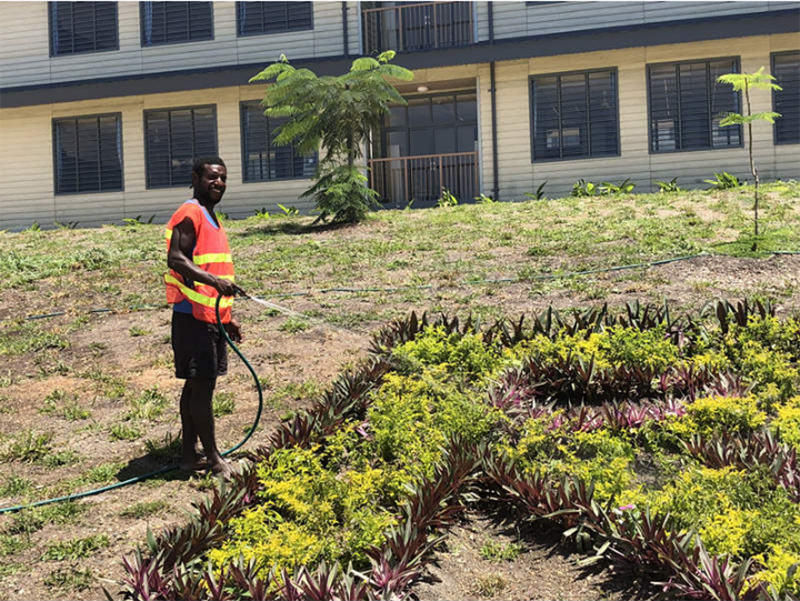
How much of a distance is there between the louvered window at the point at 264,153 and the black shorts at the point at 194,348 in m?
16.5

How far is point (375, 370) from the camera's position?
6.44 m

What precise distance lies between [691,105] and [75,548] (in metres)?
18.3

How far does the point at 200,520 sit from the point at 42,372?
447 cm

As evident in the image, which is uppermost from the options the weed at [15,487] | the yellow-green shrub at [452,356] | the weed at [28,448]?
the yellow-green shrub at [452,356]

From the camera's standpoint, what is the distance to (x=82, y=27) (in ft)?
73.7

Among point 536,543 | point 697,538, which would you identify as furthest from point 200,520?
point 697,538

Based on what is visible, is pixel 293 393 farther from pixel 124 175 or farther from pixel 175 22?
pixel 175 22

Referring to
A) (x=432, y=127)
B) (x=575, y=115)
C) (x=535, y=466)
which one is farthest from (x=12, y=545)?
(x=432, y=127)

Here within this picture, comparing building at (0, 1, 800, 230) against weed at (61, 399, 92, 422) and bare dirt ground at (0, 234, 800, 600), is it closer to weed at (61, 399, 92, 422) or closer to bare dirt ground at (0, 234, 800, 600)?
bare dirt ground at (0, 234, 800, 600)

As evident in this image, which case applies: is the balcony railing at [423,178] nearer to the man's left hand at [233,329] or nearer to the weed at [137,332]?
the weed at [137,332]

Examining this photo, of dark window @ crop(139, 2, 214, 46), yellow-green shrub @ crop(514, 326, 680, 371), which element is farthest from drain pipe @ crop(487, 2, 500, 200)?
yellow-green shrub @ crop(514, 326, 680, 371)

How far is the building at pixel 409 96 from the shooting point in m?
18.8

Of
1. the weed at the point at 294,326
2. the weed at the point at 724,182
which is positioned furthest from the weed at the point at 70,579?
the weed at the point at 724,182

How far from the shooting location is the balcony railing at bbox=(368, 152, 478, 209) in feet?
69.0
